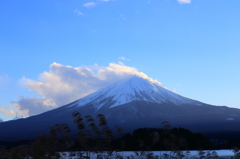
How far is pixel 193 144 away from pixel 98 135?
782 inches

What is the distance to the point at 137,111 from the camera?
148 m

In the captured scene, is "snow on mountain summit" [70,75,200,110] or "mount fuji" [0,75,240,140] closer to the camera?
"mount fuji" [0,75,240,140]

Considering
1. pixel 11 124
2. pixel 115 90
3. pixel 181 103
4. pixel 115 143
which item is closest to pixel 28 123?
pixel 11 124

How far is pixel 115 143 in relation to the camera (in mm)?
47781

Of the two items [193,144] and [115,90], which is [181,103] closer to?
[115,90]

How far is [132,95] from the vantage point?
16962 centimetres

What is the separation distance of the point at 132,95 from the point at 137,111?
22.7m

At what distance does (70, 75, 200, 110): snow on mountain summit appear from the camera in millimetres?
162625

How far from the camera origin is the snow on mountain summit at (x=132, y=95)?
162625mm

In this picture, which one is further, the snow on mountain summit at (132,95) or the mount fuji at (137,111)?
the snow on mountain summit at (132,95)

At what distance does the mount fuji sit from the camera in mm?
131625

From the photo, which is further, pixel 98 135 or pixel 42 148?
pixel 98 135

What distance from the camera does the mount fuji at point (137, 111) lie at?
→ 432ft

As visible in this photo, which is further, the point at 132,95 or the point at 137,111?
the point at 132,95
